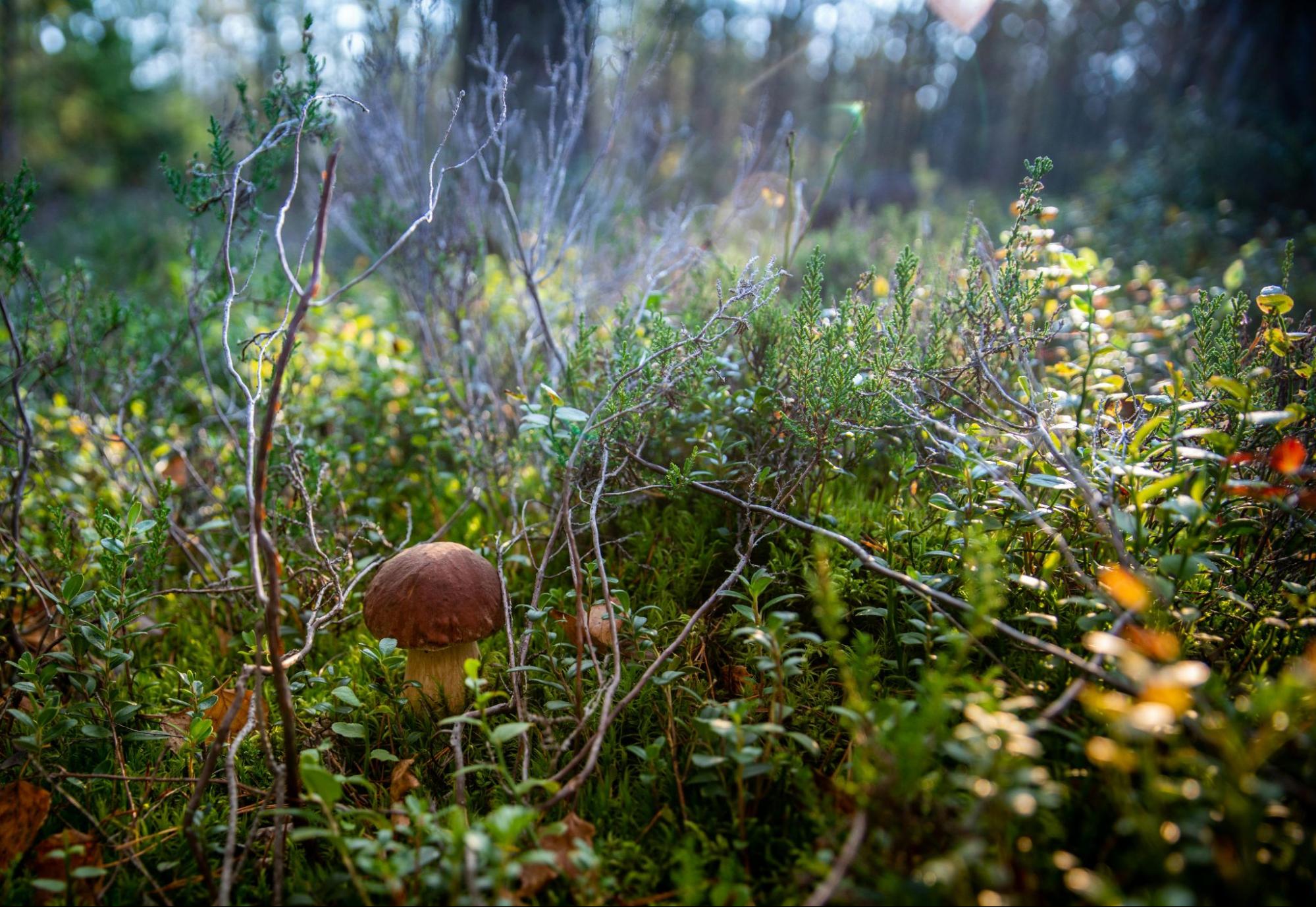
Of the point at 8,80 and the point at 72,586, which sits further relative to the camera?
the point at 8,80

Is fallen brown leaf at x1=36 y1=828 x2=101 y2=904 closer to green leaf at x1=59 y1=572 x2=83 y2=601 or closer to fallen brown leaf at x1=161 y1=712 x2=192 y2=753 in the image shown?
fallen brown leaf at x1=161 y1=712 x2=192 y2=753

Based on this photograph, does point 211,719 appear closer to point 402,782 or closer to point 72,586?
point 72,586

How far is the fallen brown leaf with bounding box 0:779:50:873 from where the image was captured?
5.48ft

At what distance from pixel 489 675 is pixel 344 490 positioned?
1428 mm

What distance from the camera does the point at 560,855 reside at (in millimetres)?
1501

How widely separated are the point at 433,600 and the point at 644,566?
2.23 feet

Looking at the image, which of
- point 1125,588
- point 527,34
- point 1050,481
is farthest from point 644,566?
point 527,34

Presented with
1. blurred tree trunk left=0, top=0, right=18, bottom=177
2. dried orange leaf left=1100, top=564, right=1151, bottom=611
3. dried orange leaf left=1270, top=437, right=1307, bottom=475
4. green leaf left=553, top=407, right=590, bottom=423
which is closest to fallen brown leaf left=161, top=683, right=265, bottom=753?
green leaf left=553, top=407, right=590, bottom=423

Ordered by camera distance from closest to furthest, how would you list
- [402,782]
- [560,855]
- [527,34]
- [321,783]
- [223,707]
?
[321,783] → [560,855] → [402,782] → [223,707] → [527,34]

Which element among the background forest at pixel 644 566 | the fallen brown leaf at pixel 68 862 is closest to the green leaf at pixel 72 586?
the background forest at pixel 644 566

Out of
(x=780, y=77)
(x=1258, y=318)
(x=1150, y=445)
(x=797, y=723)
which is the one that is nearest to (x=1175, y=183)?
(x=1258, y=318)

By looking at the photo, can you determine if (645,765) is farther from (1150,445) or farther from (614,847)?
(1150,445)

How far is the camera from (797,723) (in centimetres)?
184

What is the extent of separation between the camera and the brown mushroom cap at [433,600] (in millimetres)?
1950
